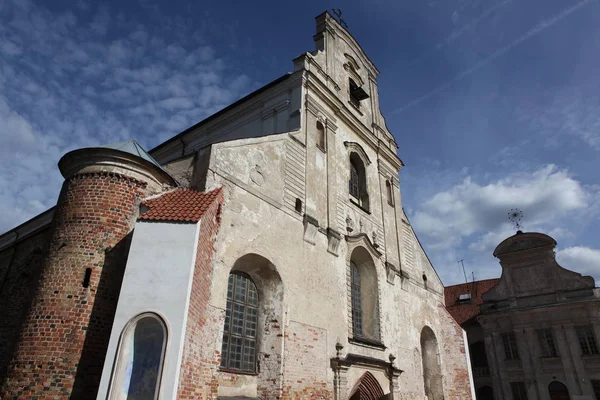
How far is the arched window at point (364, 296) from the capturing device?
46.6 ft

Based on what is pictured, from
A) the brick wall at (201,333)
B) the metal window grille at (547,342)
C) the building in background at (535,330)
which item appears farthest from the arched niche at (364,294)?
the metal window grille at (547,342)

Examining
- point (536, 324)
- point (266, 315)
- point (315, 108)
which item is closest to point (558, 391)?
point (536, 324)

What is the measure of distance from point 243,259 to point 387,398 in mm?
6823

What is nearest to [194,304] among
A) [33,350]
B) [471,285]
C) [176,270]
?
[176,270]

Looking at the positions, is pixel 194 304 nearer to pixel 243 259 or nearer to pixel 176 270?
pixel 176 270

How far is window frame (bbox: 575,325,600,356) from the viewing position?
23.8 meters

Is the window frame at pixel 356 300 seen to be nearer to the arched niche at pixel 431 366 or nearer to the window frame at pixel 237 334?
the arched niche at pixel 431 366

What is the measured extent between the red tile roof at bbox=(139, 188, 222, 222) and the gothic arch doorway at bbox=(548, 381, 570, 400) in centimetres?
2344

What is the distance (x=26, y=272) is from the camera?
42.8ft

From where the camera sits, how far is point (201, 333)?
838 centimetres

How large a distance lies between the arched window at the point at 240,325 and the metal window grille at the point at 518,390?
2091cm

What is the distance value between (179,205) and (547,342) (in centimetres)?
2433

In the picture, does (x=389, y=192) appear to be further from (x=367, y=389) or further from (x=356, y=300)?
(x=367, y=389)

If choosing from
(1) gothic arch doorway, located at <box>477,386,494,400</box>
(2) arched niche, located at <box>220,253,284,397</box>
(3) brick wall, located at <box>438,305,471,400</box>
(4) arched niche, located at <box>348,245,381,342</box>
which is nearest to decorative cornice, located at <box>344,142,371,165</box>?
(4) arched niche, located at <box>348,245,381,342</box>
